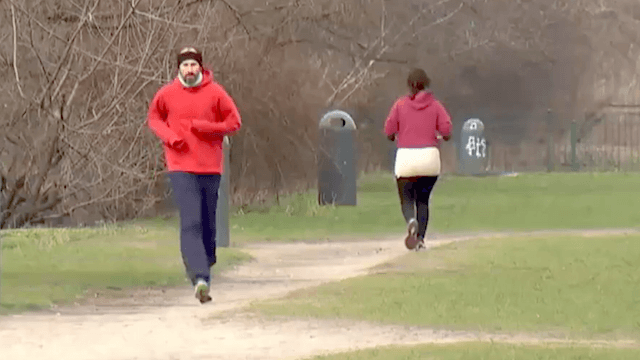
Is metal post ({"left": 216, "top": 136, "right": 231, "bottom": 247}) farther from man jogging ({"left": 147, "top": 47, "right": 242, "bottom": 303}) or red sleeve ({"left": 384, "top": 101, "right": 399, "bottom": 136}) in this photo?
man jogging ({"left": 147, "top": 47, "right": 242, "bottom": 303})

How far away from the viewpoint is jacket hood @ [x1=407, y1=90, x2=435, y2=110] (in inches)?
657

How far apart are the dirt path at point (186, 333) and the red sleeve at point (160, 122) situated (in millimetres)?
1179

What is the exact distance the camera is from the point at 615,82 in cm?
4625

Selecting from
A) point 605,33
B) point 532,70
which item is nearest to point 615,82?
point 605,33

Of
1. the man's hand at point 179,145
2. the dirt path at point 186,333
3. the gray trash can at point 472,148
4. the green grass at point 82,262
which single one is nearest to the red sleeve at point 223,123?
the man's hand at point 179,145

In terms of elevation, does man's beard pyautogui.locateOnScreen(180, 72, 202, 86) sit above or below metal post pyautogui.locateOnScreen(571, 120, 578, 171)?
above

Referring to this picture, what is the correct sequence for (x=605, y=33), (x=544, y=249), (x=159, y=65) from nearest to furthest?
(x=544, y=249) < (x=159, y=65) < (x=605, y=33)

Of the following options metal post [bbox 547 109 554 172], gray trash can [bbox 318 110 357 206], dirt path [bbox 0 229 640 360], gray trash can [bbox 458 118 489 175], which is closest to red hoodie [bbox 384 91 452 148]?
dirt path [bbox 0 229 640 360]

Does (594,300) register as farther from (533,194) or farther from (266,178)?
(533,194)

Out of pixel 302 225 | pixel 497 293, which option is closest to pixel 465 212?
pixel 302 225

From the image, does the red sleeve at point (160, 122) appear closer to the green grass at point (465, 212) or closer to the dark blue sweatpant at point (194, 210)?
the dark blue sweatpant at point (194, 210)

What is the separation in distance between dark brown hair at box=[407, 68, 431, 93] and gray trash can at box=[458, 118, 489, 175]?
1948 centimetres

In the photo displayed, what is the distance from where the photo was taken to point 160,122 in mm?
12320

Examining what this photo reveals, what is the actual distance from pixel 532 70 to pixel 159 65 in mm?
23387
